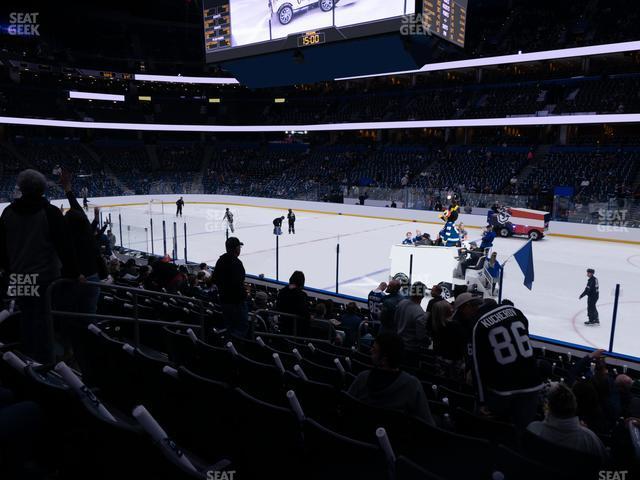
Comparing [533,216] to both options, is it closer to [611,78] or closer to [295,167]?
[611,78]

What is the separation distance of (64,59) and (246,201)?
83.5 ft

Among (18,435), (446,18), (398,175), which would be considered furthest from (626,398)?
(398,175)

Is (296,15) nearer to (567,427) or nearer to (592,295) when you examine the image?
(592,295)

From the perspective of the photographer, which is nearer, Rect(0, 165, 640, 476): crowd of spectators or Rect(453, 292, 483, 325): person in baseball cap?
Rect(0, 165, 640, 476): crowd of spectators

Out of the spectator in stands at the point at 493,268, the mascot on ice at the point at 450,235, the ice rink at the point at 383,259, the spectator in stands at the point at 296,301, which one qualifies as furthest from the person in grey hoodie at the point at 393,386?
the mascot on ice at the point at 450,235

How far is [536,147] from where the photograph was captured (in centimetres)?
3606

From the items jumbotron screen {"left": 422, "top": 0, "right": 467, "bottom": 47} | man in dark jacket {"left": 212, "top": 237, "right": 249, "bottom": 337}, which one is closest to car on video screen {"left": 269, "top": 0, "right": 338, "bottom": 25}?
jumbotron screen {"left": 422, "top": 0, "right": 467, "bottom": 47}

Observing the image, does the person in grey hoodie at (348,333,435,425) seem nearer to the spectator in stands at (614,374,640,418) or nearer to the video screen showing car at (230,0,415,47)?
the spectator in stands at (614,374,640,418)

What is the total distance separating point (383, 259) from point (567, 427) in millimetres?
16514

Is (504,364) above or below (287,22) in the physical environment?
below

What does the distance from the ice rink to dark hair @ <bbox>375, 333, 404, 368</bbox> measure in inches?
345

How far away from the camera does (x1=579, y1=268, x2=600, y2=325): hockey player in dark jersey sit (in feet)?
36.9

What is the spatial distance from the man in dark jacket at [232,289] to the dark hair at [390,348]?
10.5ft

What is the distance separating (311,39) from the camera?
11.6 metres
